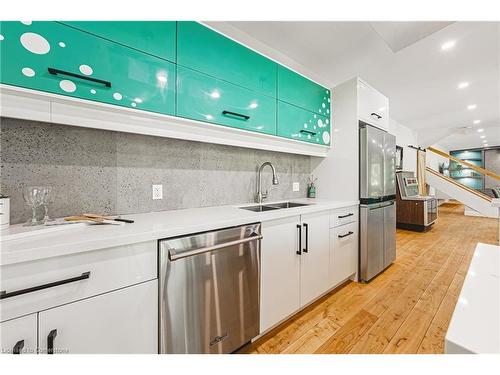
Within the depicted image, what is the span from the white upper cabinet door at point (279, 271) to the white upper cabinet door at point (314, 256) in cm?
8

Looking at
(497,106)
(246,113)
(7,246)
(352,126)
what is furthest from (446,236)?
(7,246)

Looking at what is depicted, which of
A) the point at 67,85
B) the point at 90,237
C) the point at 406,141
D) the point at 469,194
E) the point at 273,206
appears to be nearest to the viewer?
the point at 90,237

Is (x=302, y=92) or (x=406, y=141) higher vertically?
(x=406, y=141)

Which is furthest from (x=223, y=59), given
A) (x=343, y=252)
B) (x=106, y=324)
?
(x=343, y=252)

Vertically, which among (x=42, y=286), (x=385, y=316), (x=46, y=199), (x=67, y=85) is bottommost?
(x=385, y=316)

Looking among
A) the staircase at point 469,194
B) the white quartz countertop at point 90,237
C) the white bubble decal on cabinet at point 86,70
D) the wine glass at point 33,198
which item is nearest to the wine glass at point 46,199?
the wine glass at point 33,198

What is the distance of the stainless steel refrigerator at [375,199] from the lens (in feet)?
7.09

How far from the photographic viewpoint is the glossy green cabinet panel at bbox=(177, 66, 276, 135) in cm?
131

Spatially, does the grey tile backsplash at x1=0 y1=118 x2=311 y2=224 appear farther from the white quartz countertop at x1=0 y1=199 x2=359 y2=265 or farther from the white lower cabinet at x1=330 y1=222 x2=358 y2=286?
the white lower cabinet at x1=330 y1=222 x2=358 y2=286

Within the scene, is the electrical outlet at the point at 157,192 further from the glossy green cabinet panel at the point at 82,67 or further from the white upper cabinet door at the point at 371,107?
the white upper cabinet door at the point at 371,107

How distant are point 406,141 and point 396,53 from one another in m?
4.35

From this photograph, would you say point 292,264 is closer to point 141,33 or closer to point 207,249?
point 207,249

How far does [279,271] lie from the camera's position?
1458 mm

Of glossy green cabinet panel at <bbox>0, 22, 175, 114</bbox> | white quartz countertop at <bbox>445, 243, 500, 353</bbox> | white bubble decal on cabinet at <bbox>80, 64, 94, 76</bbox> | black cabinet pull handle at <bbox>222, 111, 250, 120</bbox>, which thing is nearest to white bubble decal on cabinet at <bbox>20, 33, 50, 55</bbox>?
glossy green cabinet panel at <bbox>0, 22, 175, 114</bbox>
